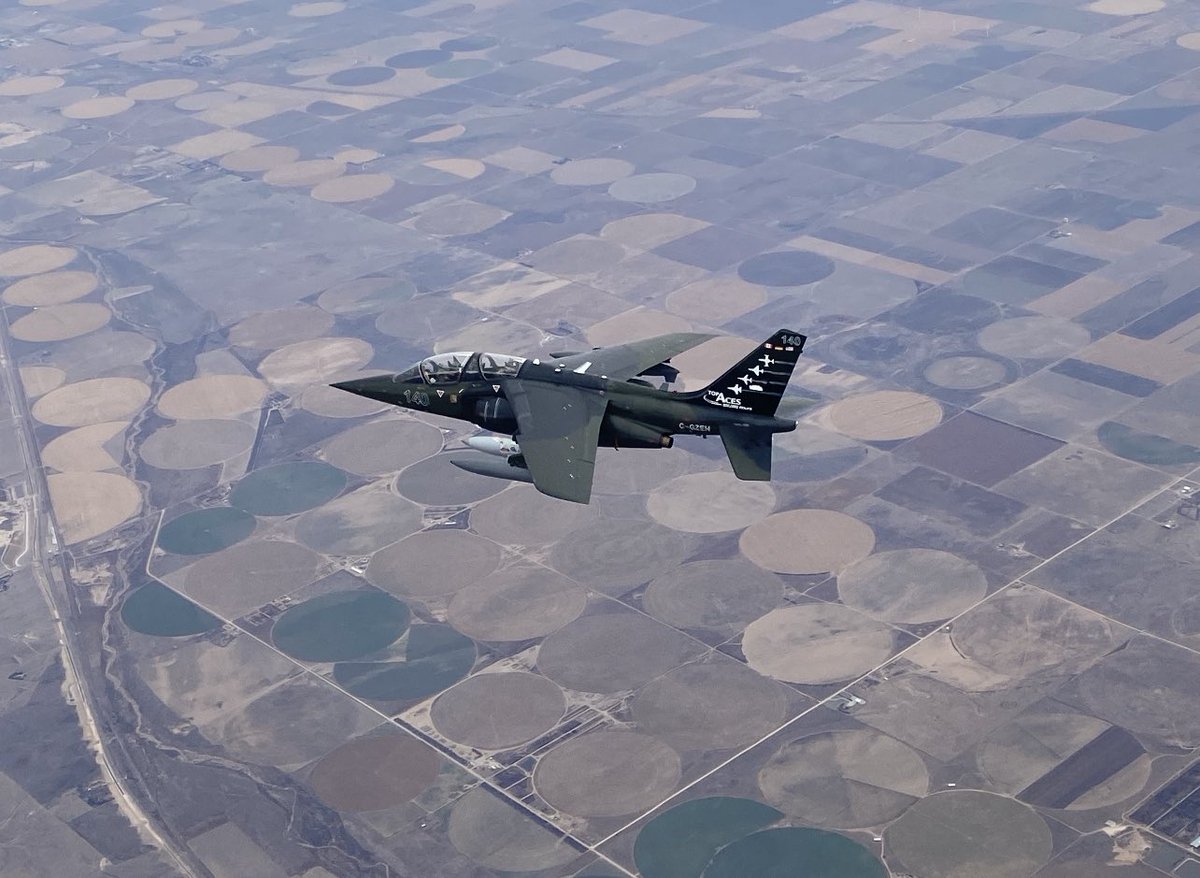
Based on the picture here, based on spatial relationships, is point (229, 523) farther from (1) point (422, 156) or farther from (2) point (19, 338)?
(1) point (422, 156)

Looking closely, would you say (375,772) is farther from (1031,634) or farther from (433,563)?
(1031,634)

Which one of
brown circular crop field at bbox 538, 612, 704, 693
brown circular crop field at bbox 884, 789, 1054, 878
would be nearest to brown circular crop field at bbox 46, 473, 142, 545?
brown circular crop field at bbox 538, 612, 704, 693

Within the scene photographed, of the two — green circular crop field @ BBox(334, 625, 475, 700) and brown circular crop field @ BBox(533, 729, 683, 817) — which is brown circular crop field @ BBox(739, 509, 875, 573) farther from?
green circular crop field @ BBox(334, 625, 475, 700)

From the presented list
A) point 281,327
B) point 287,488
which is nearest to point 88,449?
point 287,488

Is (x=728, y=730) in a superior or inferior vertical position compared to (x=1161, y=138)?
inferior

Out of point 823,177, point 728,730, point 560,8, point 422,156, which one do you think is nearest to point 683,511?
point 728,730

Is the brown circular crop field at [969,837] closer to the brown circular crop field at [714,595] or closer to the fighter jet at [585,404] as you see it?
the brown circular crop field at [714,595]
